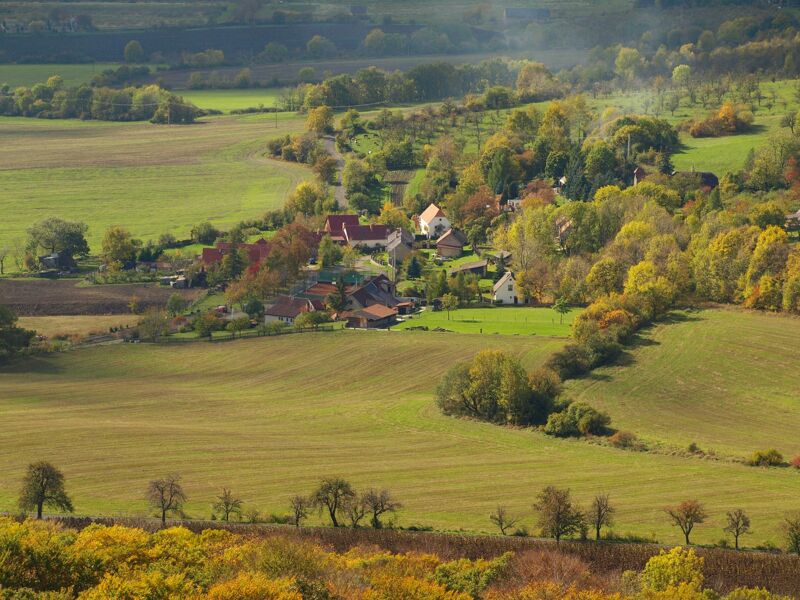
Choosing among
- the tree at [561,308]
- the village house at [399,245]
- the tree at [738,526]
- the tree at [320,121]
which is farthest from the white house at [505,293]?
the tree at [320,121]

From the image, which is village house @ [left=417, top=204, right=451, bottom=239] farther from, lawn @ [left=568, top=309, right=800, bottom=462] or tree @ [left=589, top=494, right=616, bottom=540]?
tree @ [left=589, top=494, right=616, bottom=540]

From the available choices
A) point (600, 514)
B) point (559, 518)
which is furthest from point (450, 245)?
point (559, 518)

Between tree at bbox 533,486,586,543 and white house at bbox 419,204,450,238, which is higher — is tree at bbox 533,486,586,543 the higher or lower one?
the lower one

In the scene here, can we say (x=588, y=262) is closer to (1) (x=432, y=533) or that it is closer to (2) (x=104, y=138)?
(1) (x=432, y=533)

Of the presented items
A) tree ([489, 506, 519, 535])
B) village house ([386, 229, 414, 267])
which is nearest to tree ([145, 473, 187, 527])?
tree ([489, 506, 519, 535])

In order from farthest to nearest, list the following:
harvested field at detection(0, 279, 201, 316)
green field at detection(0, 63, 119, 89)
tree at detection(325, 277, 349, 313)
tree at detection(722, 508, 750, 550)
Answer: green field at detection(0, 63, 119, 89) → harvested field at detection(0, 279, 201, 316) → tree at detection(325, 277, 349, 313) → tree at detection(722, 508, 750, 550)

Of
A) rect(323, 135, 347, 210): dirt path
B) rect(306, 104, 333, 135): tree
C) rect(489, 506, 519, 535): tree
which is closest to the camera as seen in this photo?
rect(489, 506, 519, 535): tree

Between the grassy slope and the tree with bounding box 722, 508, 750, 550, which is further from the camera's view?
the grassy slope

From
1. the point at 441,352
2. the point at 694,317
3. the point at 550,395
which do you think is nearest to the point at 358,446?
the point at 550,395
